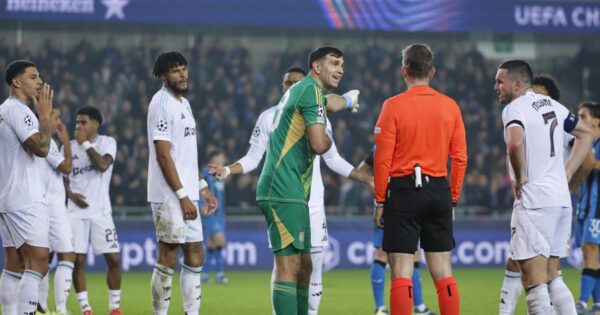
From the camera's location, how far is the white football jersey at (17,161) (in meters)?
8.30

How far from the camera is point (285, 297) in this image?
7.38 m

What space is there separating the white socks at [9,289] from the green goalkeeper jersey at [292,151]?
2.53m

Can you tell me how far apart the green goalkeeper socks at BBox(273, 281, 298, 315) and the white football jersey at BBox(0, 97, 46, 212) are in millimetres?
2363

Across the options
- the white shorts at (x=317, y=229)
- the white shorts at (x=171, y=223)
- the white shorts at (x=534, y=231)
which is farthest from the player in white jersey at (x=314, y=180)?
the white shorts at (x=534, y=231)

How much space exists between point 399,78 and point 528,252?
1668 cm

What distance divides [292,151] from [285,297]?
1.10 metres

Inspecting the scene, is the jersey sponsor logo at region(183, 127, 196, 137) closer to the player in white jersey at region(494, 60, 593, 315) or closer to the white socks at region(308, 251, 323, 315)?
the white socks at region(308, 251, 323, 315)

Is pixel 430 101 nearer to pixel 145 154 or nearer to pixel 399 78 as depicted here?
pixel 145 154

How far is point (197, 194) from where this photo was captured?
8812mm

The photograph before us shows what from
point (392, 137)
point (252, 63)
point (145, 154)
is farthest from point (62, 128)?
point (252, 63)

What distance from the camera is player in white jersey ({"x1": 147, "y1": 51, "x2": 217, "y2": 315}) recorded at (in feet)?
28.1

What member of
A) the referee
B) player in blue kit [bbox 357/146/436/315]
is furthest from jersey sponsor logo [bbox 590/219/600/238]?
the referee

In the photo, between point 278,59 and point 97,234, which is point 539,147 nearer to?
point 97,234

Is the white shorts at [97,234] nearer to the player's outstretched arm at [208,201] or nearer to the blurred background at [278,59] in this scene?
the player's outstretched arm at [208,201]
